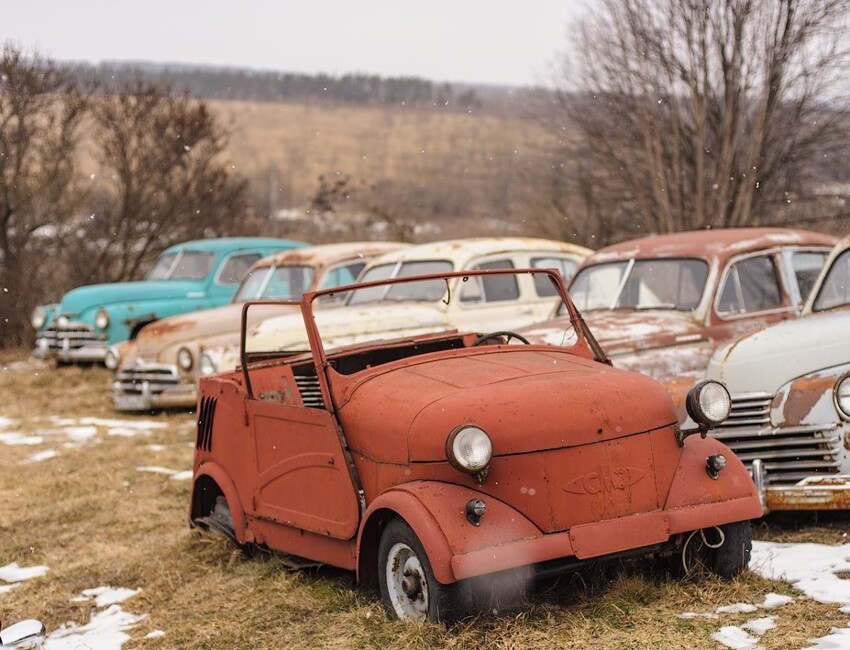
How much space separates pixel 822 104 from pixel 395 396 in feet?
47.6

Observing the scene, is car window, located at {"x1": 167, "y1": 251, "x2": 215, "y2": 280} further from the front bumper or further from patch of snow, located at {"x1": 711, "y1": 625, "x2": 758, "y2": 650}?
patch of snow, located at {"x1": 711, "y1": 625, "x2": 758, "y2": 650}

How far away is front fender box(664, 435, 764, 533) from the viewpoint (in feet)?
15.3

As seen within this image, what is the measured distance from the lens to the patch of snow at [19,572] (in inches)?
245

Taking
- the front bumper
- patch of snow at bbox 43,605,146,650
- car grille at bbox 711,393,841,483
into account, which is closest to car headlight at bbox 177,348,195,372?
the front bumper

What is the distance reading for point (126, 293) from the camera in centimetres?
1449

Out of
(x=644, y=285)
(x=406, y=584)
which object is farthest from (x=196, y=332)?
(x=406, y=584)

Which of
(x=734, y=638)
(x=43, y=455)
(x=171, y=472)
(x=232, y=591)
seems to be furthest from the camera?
(x=43, y=455)

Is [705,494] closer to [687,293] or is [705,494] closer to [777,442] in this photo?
[777,442]

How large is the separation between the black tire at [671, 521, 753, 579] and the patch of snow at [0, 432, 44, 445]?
7108 mm

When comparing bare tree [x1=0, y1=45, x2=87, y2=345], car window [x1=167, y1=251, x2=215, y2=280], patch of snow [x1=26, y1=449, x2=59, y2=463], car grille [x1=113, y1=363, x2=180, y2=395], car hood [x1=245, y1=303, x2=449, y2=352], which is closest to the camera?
patch of snow [x1=26, y1=449, x2=59, y2=463]

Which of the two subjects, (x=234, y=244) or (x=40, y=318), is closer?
(x=234, y=244)

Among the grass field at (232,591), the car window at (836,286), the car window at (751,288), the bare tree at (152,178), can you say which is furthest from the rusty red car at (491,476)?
the bare tree at (152,178)

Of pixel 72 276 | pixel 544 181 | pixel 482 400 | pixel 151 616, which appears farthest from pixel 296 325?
pixel 544 181

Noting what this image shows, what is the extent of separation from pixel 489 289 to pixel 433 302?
0.58 metres
